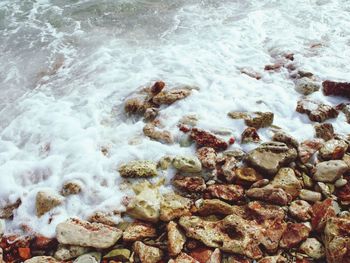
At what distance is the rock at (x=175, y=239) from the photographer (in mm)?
3291

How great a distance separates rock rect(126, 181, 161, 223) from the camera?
3621mm

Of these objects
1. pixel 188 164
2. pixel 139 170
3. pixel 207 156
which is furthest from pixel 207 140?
pixel 139 170

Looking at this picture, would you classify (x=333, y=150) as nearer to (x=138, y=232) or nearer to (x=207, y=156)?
(x=207, y=156)

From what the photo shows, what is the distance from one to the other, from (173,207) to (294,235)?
1.23 metres

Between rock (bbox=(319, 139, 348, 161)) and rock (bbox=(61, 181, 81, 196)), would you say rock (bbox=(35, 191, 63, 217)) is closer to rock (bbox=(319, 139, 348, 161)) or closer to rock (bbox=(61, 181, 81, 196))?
rock (bbox=(61, 181, 81, 196))

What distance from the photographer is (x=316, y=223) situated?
3.49 m

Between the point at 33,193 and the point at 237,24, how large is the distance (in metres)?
6.09

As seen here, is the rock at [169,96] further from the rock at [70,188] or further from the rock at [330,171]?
the rock at [330,171]

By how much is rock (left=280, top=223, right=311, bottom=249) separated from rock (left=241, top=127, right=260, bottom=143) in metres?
1.35

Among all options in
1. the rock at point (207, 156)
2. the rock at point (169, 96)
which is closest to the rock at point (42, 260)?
the rock at point (207, 156)

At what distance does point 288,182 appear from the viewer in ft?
12.9

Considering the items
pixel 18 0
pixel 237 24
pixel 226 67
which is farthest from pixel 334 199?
pixel 18 0

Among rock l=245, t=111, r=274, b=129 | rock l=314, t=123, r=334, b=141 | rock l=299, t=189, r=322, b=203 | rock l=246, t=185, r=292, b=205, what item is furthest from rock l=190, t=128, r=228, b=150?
rock l=314, t=123, r=334, b=141

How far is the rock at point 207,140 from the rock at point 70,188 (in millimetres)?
1591
